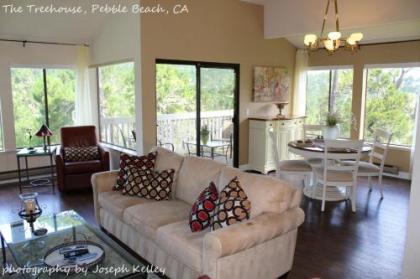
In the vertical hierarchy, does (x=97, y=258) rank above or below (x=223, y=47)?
below

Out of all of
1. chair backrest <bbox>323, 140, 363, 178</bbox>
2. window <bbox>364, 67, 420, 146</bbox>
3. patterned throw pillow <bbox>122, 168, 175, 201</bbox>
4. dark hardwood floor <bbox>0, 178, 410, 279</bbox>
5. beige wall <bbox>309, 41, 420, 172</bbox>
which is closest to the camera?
dark hardwood floor <bbox>0, 178, 410, 279</bbox>

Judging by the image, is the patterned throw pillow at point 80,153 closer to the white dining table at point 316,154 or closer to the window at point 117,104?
the window at point 117,104

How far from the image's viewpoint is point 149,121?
515cm

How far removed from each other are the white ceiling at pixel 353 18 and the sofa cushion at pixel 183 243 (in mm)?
4014

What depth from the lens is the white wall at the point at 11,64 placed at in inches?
223

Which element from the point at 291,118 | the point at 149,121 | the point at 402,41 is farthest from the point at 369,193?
the point at 149,121

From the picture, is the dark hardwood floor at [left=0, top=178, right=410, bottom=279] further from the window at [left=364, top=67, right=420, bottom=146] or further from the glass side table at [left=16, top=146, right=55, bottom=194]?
the window at [left=364, top=67, right=420, bottom=146]

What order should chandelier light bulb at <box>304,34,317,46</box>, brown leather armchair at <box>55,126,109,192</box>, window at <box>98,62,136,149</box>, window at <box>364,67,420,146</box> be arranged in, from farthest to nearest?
window at <box>364,67,420,146</box> < window at <box>98,62,136,149</box> < brown leather armchair at <box>55,126,109,192</box> < chandelier light bulb at <box>304,34,317,46</box>

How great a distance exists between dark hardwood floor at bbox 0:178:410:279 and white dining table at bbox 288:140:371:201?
186mm

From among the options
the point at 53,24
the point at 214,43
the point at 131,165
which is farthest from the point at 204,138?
the point at 53,24

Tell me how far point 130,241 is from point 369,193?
146 inches

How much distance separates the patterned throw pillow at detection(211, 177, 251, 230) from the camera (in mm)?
2688

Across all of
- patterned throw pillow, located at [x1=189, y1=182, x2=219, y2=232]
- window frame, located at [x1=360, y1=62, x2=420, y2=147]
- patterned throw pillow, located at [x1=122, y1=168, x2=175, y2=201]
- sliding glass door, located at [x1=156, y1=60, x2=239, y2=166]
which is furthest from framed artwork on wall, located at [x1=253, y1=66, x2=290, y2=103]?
patterned throw pillow, located at [x1=189, y1=182, x2=219, y2=232]

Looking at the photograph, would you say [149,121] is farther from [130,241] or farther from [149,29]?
[130,241]
